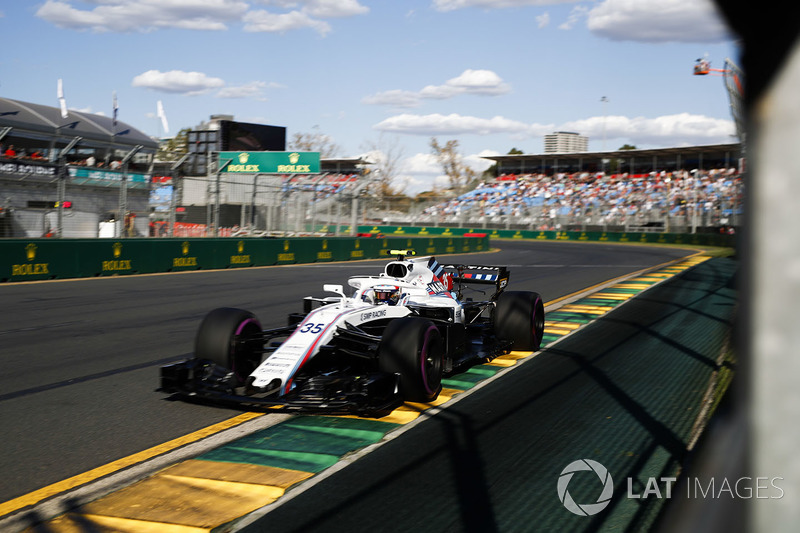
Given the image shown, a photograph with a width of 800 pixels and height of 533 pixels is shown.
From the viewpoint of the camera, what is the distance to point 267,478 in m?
4.75

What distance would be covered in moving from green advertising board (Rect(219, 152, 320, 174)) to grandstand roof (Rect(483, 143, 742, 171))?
99.8 feet

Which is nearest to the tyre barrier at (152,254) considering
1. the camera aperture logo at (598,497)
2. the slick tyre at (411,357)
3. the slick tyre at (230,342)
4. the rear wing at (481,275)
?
the rear wing at (481,275)

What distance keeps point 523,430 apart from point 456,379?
2110mm

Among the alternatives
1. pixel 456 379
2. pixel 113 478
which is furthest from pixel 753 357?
pixel 456 379

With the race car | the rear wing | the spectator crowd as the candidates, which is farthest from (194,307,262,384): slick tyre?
the spectator crowd

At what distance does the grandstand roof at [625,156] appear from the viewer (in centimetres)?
5856

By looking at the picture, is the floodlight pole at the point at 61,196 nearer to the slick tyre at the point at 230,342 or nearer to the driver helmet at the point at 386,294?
the driver helmet at the point at 386,294

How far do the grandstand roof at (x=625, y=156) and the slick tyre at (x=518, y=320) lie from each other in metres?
49.0

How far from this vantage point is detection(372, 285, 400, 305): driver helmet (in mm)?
8352

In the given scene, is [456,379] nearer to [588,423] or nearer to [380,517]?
[588,423]

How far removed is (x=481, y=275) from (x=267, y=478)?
583 cm

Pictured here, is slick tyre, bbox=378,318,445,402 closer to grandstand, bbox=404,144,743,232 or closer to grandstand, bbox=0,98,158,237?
grandstand, bbox=0,98,158,237

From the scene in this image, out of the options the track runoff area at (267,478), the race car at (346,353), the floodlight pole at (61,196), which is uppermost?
the floodlight pole at (61,196)

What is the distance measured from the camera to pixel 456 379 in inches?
308
